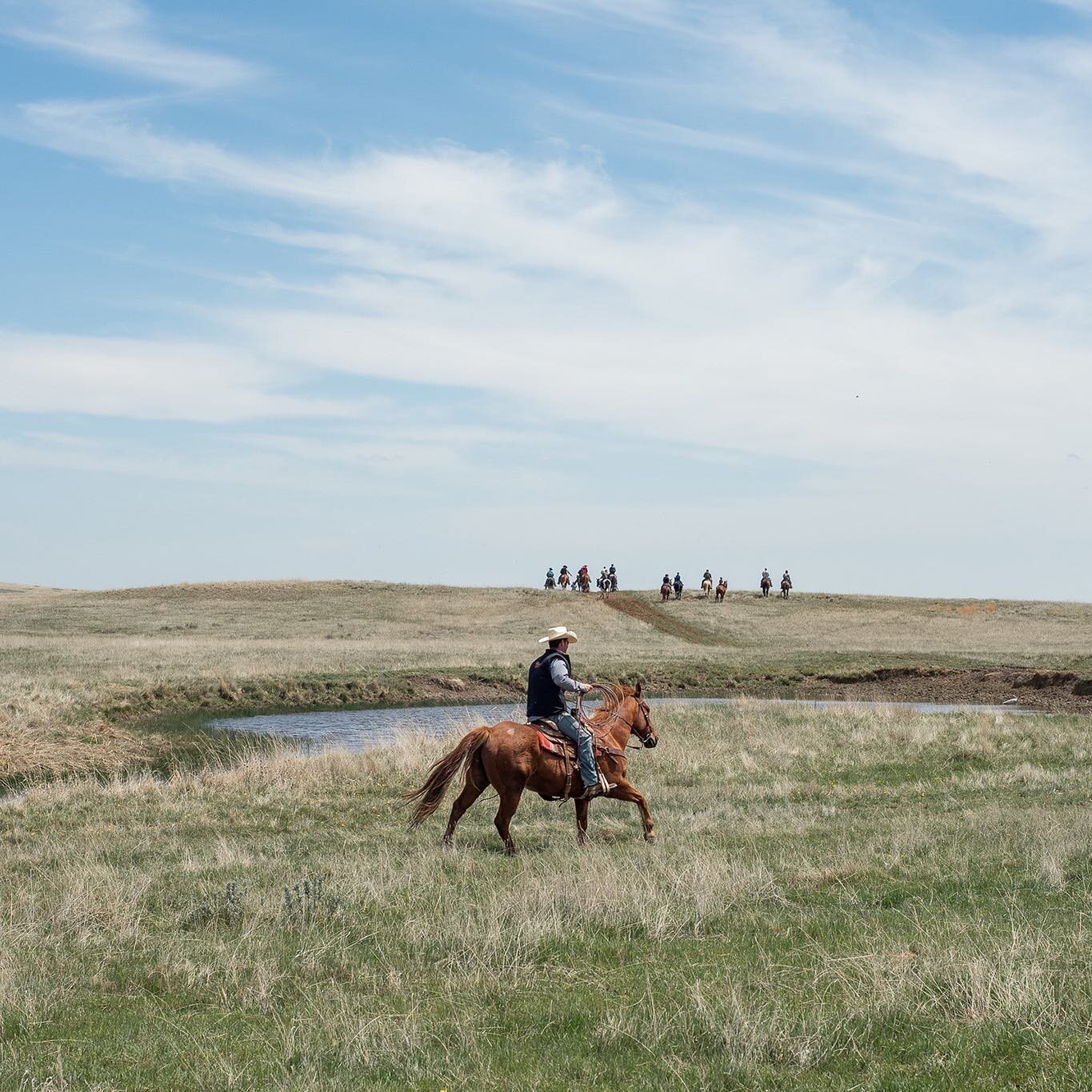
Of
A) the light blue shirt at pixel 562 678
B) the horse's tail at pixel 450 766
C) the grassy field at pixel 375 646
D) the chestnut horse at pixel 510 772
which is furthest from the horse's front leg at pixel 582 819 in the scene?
the grassy field at pixel 375 646

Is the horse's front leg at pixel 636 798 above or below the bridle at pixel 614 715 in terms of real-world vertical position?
below

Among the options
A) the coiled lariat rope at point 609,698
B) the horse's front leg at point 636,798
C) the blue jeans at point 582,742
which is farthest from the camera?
the coiled lariat rope at point 609,698

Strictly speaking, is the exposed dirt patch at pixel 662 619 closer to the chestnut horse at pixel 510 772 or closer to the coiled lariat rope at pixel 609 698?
the coiled lariat rope at pixel 609 698

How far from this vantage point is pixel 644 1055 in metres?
6.00

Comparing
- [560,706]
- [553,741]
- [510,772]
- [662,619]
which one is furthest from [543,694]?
[662,619]

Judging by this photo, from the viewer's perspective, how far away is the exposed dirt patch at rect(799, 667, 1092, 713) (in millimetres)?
35000

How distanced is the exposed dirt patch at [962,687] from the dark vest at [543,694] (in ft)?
78.8

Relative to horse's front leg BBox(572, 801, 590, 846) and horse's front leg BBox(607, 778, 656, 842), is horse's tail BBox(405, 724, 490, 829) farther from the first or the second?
horse's front leg BBox(607, 778, 656, 842)

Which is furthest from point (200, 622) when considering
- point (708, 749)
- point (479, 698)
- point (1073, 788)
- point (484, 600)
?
point (1073, 788)

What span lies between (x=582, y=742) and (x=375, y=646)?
39.2 meters

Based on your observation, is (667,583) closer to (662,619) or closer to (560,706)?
(662,619)

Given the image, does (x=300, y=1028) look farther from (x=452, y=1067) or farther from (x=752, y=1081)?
(x=752, y=1081)

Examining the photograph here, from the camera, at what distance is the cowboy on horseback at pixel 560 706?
42.2ft

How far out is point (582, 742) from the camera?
43.0 ft
